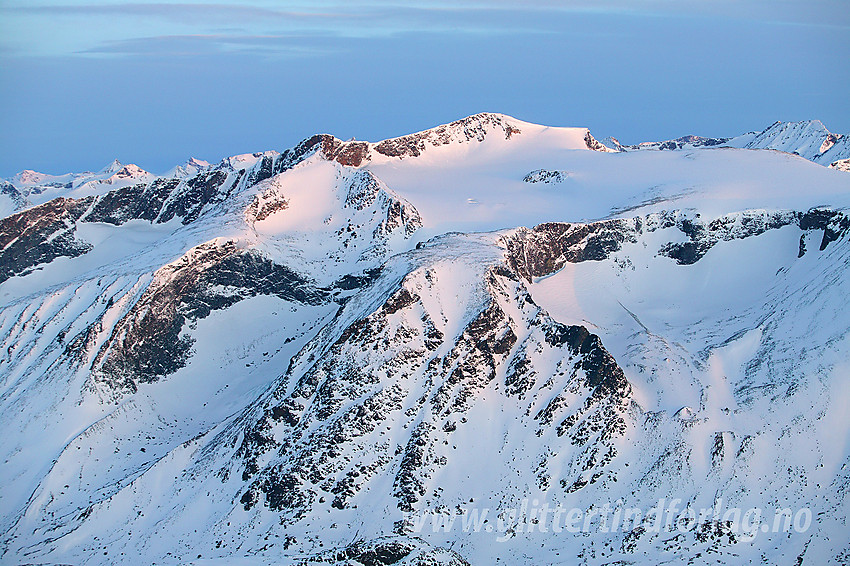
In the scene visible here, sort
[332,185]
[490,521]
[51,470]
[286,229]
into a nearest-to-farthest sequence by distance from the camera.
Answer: [490,521], [51,470], [286,229], [332,185]

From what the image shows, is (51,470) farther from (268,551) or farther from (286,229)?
(286,229)

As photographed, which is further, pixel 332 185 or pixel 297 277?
pixel 332 185

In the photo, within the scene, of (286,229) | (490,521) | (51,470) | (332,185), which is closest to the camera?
(490,521)

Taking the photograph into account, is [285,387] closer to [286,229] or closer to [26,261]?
[286,229]

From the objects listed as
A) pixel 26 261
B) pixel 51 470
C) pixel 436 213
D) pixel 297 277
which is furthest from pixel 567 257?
pixel 26 261

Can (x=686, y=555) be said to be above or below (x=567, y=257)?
below

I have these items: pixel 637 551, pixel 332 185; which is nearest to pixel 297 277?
pixel 332 185
